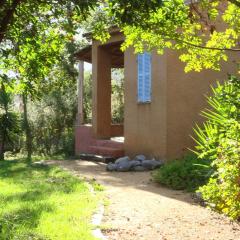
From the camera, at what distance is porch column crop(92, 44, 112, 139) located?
52.6 ft

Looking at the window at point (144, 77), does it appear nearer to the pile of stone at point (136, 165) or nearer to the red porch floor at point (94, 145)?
the red porch floor at point (94, 145)

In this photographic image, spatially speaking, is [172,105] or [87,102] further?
[87,102]

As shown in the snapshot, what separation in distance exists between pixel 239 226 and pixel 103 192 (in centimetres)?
327

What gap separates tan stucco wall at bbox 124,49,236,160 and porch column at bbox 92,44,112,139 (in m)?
2.85

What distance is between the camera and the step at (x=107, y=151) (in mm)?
14336

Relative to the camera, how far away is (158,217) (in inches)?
261

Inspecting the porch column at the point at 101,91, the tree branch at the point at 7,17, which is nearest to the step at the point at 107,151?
the porch column at the point at 101,91

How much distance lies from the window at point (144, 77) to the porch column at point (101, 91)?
8.12 ft

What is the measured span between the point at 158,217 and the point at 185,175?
9.12 ft

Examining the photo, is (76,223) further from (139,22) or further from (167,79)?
(167,79)

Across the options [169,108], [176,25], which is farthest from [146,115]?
[176,25]

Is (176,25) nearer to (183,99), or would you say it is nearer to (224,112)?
(224,112)

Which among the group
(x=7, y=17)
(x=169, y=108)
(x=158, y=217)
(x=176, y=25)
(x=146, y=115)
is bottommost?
(x=158, y=217)

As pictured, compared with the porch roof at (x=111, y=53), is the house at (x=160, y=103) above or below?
below
